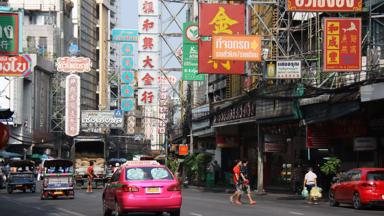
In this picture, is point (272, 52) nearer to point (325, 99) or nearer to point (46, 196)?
point (325, 99)

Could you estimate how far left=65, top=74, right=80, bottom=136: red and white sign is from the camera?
306 ft

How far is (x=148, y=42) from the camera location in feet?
198

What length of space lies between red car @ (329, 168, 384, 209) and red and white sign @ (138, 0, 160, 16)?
30.4 metres

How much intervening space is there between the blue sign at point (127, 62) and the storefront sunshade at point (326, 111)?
4129 centimetres

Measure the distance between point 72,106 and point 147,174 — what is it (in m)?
72.5

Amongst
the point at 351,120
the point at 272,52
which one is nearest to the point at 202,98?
the point at 272,52

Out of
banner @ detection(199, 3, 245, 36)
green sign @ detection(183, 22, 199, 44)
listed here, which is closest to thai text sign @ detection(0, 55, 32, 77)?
banner @ detection(199, 3, 245, 36)

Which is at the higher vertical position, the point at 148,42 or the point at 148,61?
the point at 148,42

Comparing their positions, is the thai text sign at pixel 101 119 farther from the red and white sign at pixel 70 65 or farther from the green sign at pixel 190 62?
the green sign at pixel 190 62

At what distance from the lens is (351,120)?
4072cm

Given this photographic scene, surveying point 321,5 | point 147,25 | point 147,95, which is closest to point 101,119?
point 147,95

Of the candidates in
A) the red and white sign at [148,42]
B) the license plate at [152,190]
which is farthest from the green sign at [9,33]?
the red and white sign at [148,42]

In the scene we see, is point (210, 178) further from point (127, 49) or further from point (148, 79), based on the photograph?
point (127, 49)

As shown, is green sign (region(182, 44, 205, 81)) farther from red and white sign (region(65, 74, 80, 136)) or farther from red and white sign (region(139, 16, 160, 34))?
red and white sign (region(65, 74, 80, 136))
